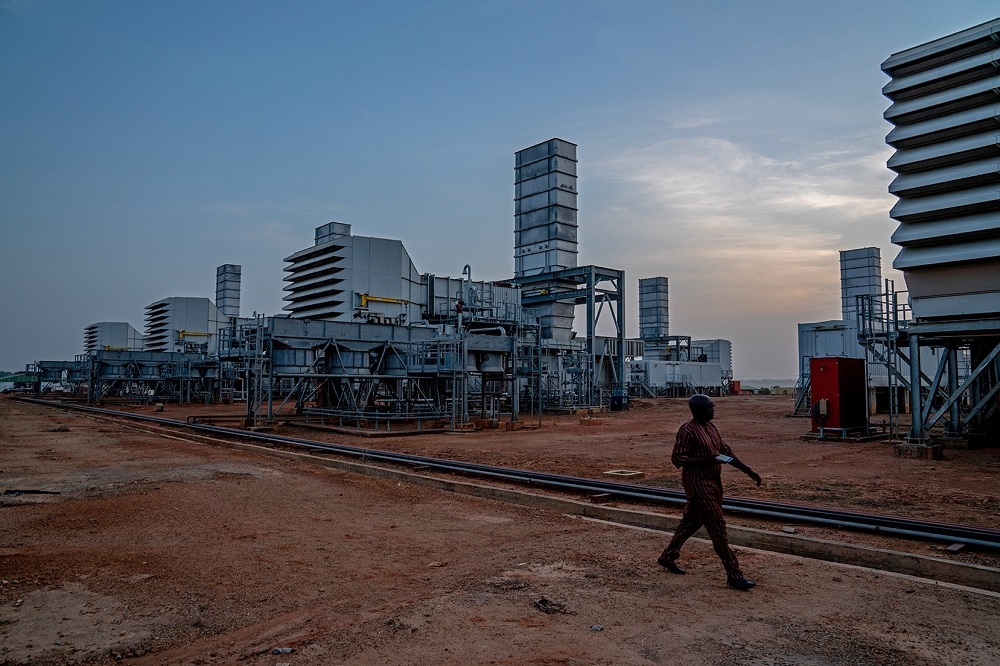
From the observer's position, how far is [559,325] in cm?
3731

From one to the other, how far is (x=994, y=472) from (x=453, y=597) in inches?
465

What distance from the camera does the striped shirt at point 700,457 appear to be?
Answer: 555 cm

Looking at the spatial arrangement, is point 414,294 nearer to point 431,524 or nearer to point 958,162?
point 958,162

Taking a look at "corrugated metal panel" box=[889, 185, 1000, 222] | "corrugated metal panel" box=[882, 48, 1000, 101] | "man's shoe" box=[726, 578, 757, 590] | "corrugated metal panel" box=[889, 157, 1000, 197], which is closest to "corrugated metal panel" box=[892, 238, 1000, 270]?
"corrugated metal panel" box=[889, 185, 1000, 222]

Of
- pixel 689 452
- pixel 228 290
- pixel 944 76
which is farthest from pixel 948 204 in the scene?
pixel 228 290

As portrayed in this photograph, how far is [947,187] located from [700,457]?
1297 cm

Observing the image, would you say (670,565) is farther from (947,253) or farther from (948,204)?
(948,204)

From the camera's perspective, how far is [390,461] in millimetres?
13500

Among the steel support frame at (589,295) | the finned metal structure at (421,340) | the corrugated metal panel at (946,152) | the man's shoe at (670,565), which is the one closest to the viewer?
the man's shoe at (670,565)

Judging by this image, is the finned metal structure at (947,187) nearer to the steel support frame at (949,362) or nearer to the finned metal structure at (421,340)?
the steel support frame at (949,362)

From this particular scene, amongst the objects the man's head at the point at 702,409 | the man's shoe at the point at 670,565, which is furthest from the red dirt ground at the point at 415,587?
the man's head at the point at 702,409

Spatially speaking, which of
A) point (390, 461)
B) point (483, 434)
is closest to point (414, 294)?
point (483, 434)

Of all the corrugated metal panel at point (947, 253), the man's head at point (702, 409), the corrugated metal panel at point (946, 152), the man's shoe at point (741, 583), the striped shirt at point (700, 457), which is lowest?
the man's shoe at point (741, 583)

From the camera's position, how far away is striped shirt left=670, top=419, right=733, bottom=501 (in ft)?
18.2
